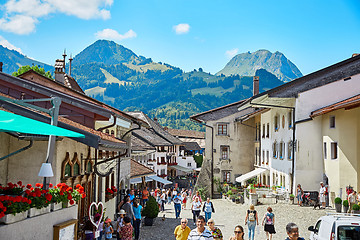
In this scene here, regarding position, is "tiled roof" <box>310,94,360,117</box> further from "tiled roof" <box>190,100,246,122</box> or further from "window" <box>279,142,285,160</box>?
Result: "tiled roof" <box>190,100,246,122</box>

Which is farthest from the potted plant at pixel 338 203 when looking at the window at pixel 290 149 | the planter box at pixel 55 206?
the planter box at pixel 55 206

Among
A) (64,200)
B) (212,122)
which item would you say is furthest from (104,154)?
(212,122)

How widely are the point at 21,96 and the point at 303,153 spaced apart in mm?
21017

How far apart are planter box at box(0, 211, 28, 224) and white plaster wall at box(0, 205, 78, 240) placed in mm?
55

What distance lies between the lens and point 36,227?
7.58 m

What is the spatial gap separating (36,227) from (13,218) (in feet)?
2.54

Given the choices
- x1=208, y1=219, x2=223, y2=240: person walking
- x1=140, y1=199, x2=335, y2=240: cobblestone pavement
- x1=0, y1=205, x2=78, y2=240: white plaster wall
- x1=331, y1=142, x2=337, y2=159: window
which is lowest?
x1=140, y1=199, x2=335, y2=240: cobblestone pavement

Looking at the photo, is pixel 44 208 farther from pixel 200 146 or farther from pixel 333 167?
pixel 200 146

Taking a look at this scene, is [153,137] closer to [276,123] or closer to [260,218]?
[276,123]

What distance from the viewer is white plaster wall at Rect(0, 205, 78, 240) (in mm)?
6762

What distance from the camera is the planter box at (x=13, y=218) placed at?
6.69m

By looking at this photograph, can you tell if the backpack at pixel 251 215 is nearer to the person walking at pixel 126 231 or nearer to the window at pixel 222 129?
the person walking at pixel 126 231

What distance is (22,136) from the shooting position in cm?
1002

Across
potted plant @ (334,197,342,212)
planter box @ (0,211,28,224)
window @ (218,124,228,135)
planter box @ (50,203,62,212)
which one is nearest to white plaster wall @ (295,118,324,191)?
potted plant @ (334,197,342,212)
